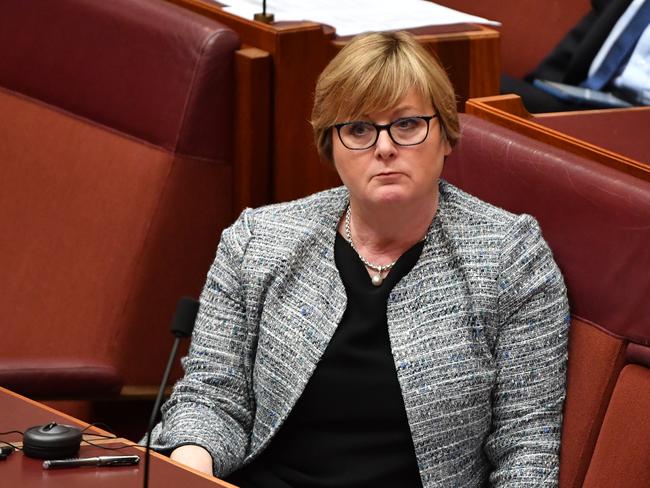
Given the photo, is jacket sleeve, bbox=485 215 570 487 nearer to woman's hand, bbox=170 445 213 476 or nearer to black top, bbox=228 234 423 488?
black top, bbox=228 234 423 488

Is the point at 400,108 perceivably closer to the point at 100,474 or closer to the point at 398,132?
the point at 398,132

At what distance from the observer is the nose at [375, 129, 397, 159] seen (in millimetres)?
1446

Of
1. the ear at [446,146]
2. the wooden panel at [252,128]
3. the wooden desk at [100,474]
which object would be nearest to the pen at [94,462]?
the wooden desk at [100,474]

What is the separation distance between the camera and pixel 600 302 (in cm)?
145

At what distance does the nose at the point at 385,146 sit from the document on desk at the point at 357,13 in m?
0.64

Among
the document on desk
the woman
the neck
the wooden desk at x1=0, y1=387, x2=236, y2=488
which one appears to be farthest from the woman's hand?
the document on desk

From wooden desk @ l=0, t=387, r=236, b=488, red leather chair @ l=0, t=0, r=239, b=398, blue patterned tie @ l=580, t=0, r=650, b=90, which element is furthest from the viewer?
blue patterned tie @ l=580, t=0, r=650, b=90

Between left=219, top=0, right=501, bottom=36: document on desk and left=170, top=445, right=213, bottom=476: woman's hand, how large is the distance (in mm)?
805

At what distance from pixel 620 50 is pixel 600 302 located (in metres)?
1.37

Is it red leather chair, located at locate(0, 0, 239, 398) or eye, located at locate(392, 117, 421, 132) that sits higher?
eye, located at locate(392, 117, 421, 132)

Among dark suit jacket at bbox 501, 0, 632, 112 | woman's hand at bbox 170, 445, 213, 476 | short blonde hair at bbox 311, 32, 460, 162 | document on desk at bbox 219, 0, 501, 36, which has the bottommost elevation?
woman's hand at bbox 170, 445, 213, 476

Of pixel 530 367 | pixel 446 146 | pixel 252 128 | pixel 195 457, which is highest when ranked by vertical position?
pixel 446 146

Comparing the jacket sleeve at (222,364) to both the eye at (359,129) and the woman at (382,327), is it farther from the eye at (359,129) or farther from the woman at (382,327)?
the eye at (359,129)

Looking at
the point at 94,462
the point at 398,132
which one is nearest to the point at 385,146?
the point at 398,132
